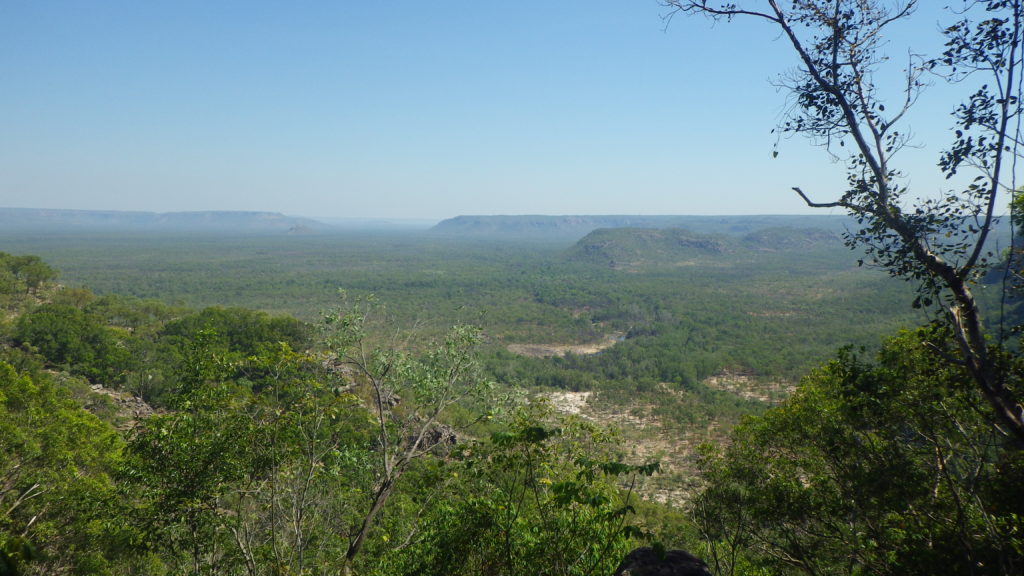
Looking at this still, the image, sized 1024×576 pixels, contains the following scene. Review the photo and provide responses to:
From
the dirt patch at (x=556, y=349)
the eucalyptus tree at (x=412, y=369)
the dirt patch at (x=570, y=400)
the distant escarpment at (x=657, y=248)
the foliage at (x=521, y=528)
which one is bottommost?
the dirt patch at (x=556, y=349)

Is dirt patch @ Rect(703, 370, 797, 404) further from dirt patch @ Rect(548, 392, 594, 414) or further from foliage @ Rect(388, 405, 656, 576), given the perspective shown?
foliage @ Rect(388, 405, 656, 576)

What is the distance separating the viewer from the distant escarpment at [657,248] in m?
170

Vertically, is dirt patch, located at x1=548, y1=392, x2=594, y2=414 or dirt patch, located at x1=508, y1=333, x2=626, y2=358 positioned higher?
dirt patch, located at x1=548, y1=392, x2=594, y2=414

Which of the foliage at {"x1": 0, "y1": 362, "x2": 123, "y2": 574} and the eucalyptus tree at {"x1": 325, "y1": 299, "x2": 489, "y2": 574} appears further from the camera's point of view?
the foliage at {"x1": 0, "y1": 362, "x2": 123, "y2": 574}

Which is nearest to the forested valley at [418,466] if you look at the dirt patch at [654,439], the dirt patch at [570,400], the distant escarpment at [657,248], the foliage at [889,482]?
the foliage at [889,482]

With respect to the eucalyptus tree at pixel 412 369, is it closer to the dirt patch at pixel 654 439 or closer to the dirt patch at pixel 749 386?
the dirt patch at pixel 654 439

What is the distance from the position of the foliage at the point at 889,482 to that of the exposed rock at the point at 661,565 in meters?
0.87

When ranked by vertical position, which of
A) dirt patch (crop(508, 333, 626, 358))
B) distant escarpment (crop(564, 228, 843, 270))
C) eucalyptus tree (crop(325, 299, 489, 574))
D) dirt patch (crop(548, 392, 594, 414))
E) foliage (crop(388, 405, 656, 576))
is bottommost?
dirt patch (crop(508, 333, 626, 358))

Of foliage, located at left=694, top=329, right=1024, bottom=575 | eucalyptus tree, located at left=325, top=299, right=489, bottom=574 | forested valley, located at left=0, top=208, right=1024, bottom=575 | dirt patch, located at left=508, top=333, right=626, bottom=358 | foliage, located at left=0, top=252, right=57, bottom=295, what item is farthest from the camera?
dirt patch, located at left=508, top=333, right=626, bottom=358

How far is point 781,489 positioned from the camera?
782 cm

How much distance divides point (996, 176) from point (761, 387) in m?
47.6

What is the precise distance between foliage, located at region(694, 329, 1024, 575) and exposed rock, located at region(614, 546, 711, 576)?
2.84 feet

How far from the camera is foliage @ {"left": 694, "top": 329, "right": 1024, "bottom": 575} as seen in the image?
587 cm

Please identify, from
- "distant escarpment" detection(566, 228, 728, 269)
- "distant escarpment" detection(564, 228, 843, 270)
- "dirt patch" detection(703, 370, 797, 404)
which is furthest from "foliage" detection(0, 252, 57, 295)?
"distant escarpment" detection(566, 228, 728, 269)
